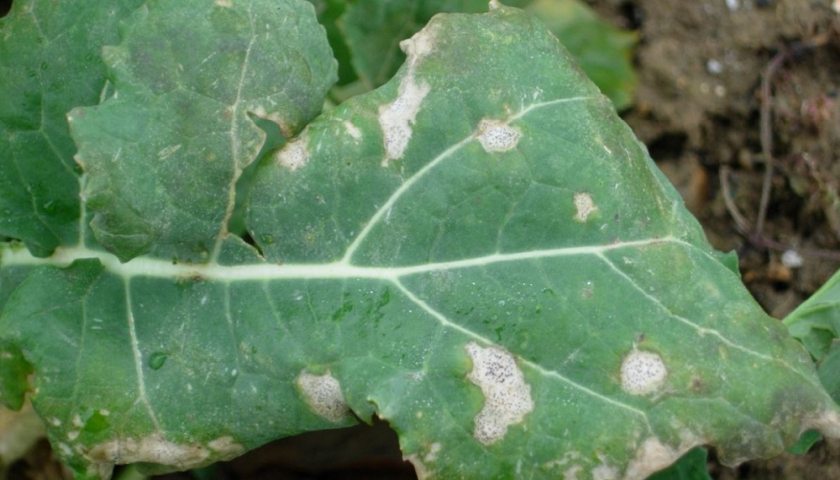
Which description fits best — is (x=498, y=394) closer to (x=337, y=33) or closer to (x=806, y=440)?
(x=806, y=440)

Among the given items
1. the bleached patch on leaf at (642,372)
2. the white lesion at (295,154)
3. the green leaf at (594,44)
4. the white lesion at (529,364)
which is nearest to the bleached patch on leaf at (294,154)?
the white lesion at (295,154)

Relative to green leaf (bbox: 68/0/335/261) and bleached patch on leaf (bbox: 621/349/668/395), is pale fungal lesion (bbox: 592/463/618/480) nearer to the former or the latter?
bleached patch on leaf (bbox: 621/349/668/395)

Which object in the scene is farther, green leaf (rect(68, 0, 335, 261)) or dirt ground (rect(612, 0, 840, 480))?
dirt ground (rect(612, 0, 840, 480))

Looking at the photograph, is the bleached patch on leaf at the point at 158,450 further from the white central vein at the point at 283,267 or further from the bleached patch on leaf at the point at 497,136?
the bleached patch on leaf at the point at 497,136

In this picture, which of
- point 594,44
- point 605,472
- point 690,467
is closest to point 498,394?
point 605,472

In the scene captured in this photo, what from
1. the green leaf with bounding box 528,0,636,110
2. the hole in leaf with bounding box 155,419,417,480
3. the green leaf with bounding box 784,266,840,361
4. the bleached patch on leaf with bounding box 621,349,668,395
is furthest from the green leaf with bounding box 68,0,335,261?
the green leaf with bounding box 528,0,636,110

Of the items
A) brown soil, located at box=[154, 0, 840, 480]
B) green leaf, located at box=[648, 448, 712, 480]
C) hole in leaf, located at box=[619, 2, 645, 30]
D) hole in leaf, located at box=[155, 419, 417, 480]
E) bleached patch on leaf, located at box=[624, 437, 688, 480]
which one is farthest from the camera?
hole in leaf, located at box=[619, 2, 645, 30]

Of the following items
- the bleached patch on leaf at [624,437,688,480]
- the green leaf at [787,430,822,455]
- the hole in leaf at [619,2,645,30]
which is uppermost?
the bleached patch on leaf at [624,437,688,480]

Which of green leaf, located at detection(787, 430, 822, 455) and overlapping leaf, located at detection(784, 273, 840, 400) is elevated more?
overlapping leaf, located at detection(784, 273, 840, 400)
